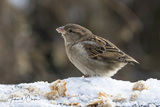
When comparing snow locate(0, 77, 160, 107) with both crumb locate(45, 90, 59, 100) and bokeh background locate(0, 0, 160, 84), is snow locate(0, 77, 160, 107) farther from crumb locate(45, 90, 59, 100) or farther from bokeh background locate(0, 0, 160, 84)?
bokeh background locate(0, 0, 160, 84)

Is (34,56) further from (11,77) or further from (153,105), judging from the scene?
(153,105)

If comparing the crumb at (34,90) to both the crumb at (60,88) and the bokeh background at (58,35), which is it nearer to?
the crumb at (60,88)

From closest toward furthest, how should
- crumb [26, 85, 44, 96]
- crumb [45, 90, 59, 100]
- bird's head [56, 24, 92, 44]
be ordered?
crumb [45, 90, 59, 100] → crumb [26, 85, 44, 96] → bird's head [56, 24, 92, 44]

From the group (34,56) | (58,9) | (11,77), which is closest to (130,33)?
(58,9)

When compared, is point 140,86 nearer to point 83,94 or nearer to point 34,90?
point 83,94

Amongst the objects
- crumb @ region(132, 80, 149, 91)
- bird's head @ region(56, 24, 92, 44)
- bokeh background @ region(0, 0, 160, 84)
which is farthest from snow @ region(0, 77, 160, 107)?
bokeh background @ region(0, 0, 160, 84)

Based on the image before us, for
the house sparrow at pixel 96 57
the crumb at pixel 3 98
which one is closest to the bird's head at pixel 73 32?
the house sparrow at pixel 96 57

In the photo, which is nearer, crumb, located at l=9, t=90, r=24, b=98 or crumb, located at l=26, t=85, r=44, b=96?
crumb, located at l=9, t=90, r=24, b=98
